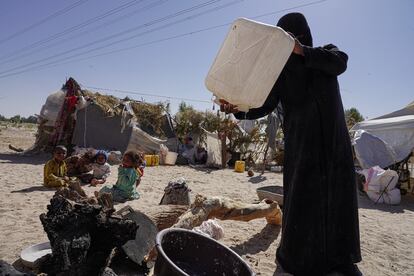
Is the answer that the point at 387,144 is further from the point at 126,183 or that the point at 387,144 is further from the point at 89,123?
the point at 89,123

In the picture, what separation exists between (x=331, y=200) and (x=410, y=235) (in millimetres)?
3416

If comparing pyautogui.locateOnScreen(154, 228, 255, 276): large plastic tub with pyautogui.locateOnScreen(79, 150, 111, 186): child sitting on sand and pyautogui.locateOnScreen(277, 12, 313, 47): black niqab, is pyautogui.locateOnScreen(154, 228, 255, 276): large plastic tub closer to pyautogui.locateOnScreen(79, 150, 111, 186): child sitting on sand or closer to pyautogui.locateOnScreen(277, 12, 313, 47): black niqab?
pyautogui.locateOnScreen(277, 12, 313, 47): black niqab

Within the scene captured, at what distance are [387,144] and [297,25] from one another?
7.54 metres

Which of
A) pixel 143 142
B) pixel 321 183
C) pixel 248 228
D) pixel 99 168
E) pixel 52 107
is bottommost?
pixel 248 228

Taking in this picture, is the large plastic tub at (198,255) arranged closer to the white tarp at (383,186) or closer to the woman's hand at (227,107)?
the woman's hand at (227,107)

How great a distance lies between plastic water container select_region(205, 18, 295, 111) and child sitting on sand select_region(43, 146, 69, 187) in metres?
4.80

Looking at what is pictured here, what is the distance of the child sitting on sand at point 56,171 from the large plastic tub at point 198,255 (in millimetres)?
4839

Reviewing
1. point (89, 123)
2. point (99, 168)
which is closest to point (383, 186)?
point (99, 168)

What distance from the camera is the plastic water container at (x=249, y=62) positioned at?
84.8 inches

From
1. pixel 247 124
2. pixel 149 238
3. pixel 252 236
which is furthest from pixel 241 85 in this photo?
pixel 247 124

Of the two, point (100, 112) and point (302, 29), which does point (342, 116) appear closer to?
point (302, 29)

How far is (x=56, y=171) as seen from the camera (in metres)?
6.38

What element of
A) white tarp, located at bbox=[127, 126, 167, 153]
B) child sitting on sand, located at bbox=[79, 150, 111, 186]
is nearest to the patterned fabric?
child sitting on sand, located at bbox=[79, 150, 111, 186]

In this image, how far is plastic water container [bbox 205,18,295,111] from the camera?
2153 mm
